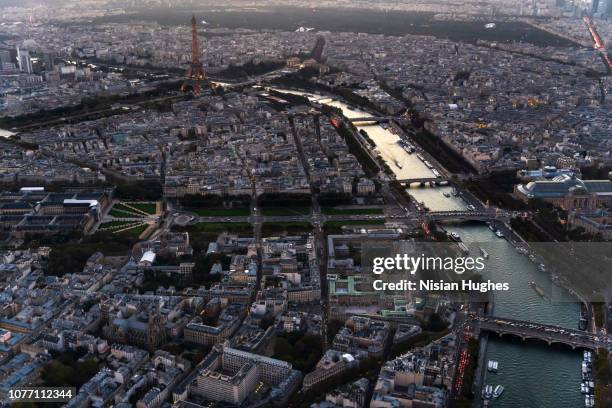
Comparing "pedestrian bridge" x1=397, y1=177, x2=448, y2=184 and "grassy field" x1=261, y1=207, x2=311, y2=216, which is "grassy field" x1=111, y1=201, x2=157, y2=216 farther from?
"pedestrian bridge" x1=397, y1=177, x2=448, y2=184

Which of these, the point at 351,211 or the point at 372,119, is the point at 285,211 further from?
the point at 372,119

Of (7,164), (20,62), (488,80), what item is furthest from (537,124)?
(20,62)

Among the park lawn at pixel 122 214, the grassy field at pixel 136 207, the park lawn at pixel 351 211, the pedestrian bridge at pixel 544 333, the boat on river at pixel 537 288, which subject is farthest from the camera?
the grassy field at pixel 136 207

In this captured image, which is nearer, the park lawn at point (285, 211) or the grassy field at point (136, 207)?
the park lawn at point (285, 211)

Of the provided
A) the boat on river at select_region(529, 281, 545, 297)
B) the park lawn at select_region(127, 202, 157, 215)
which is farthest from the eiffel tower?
the boat on river at select_region(529, 281, 545, 297)

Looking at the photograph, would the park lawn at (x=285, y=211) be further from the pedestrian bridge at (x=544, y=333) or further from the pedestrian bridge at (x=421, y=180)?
the pedestrian bridge at (x=544, y=333)

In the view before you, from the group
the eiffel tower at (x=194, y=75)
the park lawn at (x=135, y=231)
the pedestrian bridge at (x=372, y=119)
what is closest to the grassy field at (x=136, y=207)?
the park lawn at (x=135, y=231)

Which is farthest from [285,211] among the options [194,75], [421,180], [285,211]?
[194,75]
